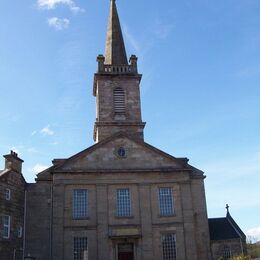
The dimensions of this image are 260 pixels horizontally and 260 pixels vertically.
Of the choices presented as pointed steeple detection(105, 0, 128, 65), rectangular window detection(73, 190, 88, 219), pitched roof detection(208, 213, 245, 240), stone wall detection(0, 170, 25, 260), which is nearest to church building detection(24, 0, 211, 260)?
rectangular window detection(73, 190, 88, 219)

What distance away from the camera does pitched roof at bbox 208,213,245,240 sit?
104 ft

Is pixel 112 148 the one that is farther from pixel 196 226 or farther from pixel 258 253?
pixel 258 253

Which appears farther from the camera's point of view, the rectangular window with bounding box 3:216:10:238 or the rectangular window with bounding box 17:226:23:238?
the rectangular window with bounding box 17:226:23:238

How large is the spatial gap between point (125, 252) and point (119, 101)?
13854 millimetres

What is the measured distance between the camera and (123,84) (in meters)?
38.3

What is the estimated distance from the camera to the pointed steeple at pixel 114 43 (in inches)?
1559

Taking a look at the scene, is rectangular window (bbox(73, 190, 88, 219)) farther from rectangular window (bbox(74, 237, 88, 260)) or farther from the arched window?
the arched window

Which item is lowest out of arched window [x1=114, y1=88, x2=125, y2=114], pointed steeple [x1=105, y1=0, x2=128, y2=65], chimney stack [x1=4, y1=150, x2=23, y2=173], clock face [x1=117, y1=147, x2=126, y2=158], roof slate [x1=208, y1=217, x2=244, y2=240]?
roof slate [x1=208, y1=217, x2=244, y2=240]

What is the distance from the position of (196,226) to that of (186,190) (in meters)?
2.69

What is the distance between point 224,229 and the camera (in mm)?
32469

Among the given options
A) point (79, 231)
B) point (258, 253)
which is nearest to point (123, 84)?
point (79, 231)

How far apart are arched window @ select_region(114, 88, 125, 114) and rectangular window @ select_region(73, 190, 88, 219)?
9362 mm

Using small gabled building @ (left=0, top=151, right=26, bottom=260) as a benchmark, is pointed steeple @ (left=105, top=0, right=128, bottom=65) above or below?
above

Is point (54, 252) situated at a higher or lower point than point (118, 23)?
lower
